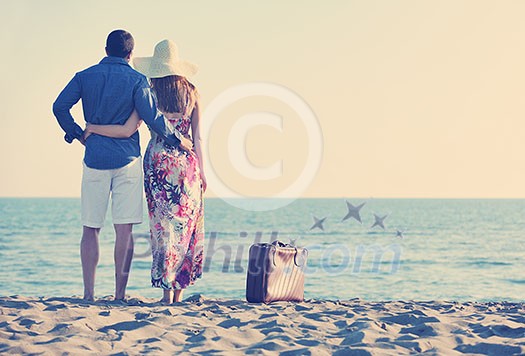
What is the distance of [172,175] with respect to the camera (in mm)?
5672

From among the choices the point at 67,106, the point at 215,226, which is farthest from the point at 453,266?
the point at 215,226

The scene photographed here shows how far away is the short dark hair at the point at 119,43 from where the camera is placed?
547 centimetres

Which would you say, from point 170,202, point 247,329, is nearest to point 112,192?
point 170,202

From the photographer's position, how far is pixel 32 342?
169 inches

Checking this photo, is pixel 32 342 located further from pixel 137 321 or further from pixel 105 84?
pixel 105 84

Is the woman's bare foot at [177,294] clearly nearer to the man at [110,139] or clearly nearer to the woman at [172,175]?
the woman at [172,175]

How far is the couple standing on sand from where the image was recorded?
5430mm

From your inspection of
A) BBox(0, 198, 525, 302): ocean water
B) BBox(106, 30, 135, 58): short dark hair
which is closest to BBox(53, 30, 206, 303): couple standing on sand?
BBox(106, 30, 135, 58): short dark hair

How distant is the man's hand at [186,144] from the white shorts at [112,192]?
398 mm

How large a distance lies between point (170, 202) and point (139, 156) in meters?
0.44

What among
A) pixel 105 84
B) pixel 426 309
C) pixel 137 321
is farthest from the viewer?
pixel 426 309

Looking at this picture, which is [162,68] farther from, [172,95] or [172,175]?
[172,175]

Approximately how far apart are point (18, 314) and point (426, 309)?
10.4ft

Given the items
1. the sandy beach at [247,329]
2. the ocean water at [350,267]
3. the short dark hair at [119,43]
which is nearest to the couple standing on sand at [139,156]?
the short dark hair at [119,43]
